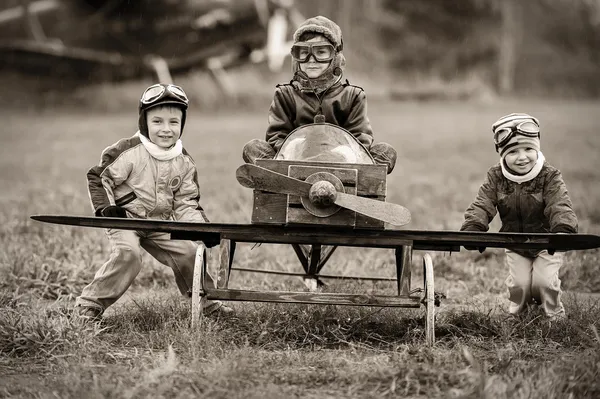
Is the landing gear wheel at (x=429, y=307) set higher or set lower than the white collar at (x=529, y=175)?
lower

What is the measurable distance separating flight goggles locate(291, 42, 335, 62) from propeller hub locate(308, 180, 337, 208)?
1218mm

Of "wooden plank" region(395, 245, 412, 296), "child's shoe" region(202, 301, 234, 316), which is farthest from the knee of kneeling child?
"wooden plank" region(395, 245, 412, 296)

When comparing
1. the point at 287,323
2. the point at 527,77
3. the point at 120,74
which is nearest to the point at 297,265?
the point at 287,323

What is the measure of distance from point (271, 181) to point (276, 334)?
1.05 m

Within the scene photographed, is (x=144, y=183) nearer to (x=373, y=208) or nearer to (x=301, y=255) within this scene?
(x=301, y=255)

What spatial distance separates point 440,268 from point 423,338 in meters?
2.58

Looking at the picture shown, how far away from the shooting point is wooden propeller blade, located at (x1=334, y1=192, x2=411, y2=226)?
4.57 meters

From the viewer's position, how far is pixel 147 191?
18.1ft

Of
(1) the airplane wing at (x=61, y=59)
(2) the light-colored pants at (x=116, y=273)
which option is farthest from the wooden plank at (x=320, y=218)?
(1) the airplane wing at (x=61, y=59)

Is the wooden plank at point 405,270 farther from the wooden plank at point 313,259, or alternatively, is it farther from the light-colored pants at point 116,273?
the light-colored pants at point 116,273

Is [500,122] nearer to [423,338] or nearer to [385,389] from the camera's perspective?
[423,338]

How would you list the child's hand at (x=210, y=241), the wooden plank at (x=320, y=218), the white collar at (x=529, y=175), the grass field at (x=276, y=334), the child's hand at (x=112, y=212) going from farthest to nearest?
1. the white collar at (x=529, y=175)
2. the child's hand at (x=210, y=241)
3. the child's hand at (x=112, y=212)
4. the wooden plank at (x=320, y=218)
5. the grass field at (x=276, y=334)

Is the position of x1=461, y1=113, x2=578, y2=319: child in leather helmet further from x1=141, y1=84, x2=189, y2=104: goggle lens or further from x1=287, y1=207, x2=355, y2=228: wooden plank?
x1=141, y1=84, x2=189, y2=104: goggle lens

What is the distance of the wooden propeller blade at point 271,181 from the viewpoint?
4613 millimetres
